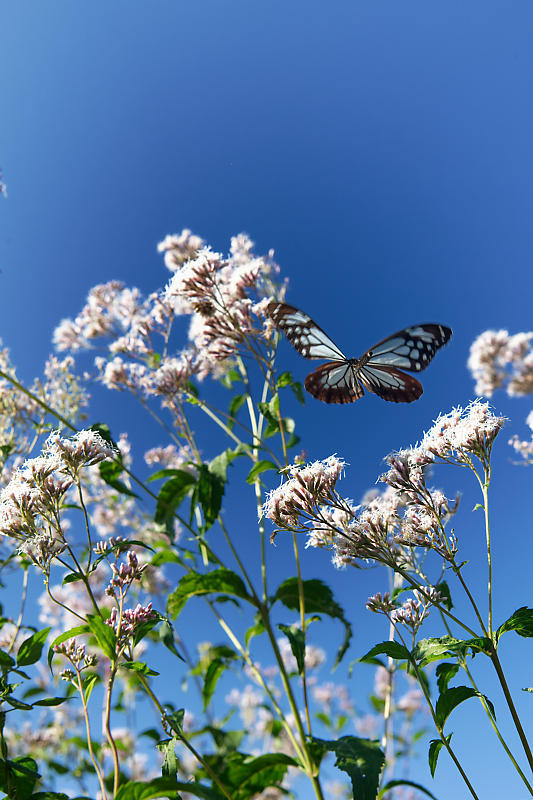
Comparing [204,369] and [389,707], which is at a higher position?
[204,369]

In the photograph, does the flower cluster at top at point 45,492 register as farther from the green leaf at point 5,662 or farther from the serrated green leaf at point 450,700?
the serrated green leaf at point 450,700

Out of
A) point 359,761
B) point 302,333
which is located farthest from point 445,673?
point 302,333

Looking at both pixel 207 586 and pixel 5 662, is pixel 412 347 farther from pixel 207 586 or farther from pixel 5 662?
pixel 5 662

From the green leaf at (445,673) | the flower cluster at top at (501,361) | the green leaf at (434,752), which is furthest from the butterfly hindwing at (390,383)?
the flower cluster at top at (501,361)

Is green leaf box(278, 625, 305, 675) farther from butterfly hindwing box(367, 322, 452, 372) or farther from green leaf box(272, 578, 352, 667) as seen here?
butterfly hindwing box(367, 322, 452, 372)

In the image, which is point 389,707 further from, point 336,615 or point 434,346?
point 434,346

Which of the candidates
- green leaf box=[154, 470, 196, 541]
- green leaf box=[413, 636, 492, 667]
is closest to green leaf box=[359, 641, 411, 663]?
green leaf box=[413, 636, 492, 667]

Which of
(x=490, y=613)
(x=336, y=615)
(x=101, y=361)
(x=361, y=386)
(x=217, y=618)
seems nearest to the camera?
(x=490, y=613)

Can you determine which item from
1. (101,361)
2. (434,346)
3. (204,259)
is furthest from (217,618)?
(101,361)
